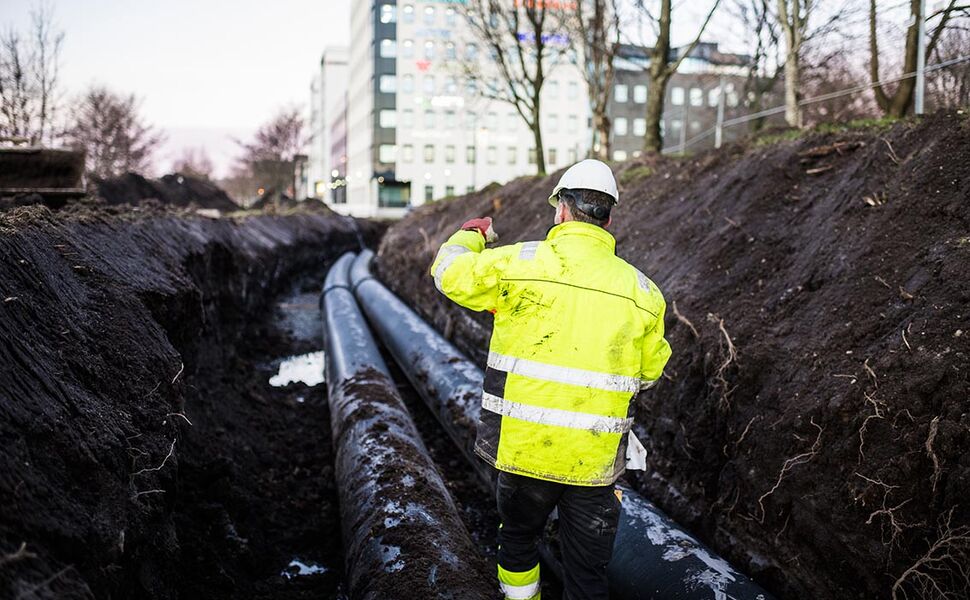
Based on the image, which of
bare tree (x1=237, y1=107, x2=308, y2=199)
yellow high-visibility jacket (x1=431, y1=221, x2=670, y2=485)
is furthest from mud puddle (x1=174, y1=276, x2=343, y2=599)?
bare tree (x1=237, y1=107, x2=308, y2=199)

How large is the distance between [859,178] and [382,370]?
13.9 ft

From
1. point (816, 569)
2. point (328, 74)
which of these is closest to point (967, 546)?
point (816, 569)

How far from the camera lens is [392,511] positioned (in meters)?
3.28

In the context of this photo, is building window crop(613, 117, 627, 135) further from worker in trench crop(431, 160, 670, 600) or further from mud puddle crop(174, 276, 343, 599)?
worker in trench crop(431, 160, 670, 600)

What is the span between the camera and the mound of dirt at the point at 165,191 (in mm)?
17469

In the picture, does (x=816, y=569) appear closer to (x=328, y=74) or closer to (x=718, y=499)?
(x=718, y=499)

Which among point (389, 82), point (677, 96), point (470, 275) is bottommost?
point (470, 275)

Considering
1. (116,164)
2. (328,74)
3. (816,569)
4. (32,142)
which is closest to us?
(816,569)

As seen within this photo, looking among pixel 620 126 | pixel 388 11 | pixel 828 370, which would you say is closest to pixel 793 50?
pixel 828 370

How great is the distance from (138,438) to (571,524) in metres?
1.86

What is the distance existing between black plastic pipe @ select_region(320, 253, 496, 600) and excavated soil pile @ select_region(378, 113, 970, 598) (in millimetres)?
1374

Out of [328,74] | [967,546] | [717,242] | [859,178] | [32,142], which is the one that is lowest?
[967,546]

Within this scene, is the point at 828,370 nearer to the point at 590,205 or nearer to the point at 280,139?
the point at 590,205

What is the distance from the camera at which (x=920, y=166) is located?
12.8 ft
